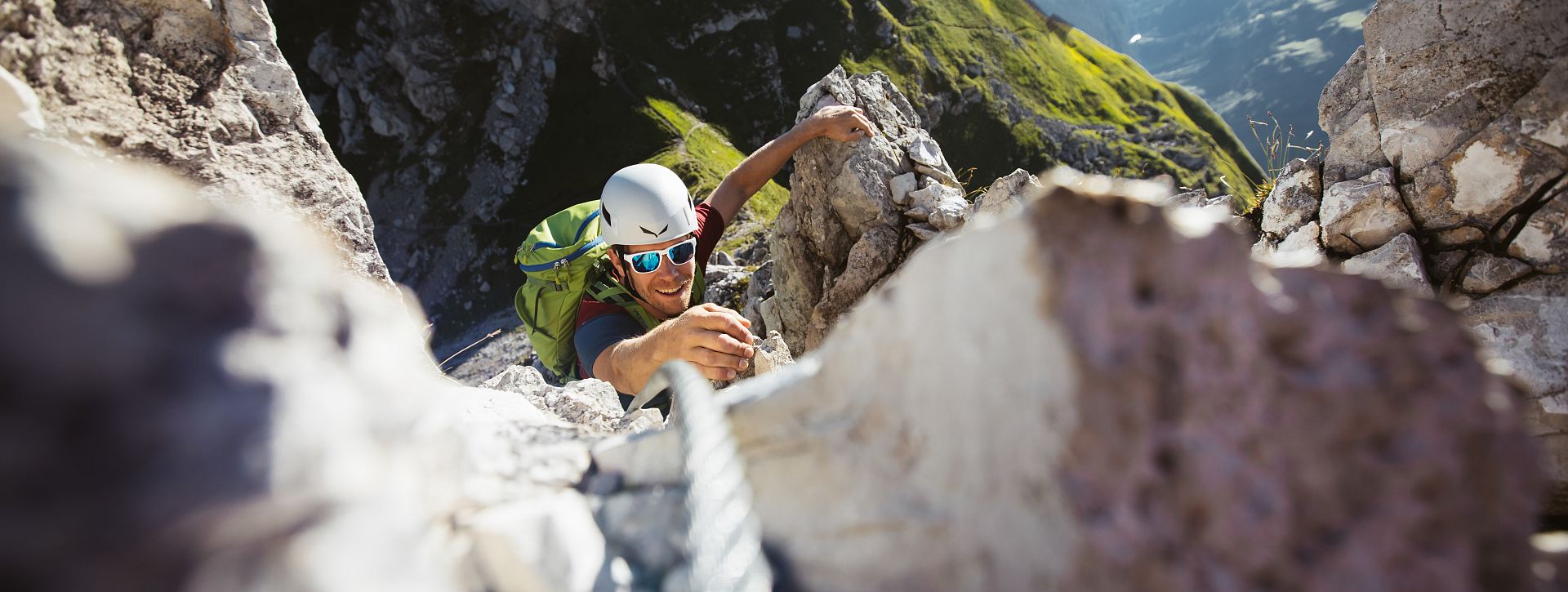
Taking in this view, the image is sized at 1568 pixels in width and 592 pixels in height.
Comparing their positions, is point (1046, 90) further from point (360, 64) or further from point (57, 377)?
point (57, 377)

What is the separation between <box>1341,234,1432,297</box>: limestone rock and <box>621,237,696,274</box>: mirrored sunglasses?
5.86 m

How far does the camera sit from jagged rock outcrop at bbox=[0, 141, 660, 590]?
0.88 meters

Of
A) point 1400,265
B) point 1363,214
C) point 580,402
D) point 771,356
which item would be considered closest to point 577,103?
point 771,356

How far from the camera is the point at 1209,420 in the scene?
1212 mm

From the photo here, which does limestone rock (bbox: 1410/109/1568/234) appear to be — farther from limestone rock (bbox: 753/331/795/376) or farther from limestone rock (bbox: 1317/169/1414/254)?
limestone rock (bbox: 753/331/795/376)

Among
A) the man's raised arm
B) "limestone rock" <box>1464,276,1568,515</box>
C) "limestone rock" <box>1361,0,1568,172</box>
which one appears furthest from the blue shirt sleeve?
"limestone rock" <box>1361,0,1568,172</box>

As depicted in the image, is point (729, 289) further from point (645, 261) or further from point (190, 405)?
point (190, 405)

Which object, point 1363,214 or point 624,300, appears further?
point 624,300

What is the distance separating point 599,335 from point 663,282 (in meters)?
0.99

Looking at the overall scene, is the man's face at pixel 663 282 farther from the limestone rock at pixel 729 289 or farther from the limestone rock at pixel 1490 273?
the limestone rock at pixel 729 289

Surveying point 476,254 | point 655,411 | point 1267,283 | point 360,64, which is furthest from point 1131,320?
point 360,64

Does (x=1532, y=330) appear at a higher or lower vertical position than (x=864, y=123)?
higher

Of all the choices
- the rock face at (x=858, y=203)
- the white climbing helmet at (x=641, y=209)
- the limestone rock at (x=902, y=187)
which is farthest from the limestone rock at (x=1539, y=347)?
the white climbing helmet at (x=641, y=209)

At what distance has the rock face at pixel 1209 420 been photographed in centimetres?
117
